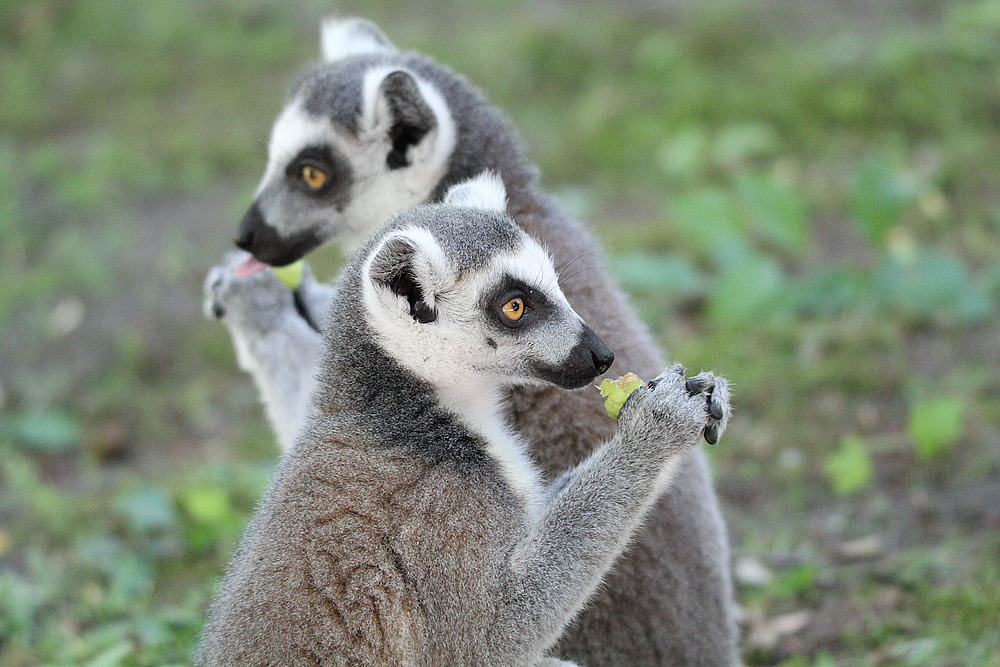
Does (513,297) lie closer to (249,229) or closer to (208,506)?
(249,229)

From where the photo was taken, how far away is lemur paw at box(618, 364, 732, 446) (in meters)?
3.02

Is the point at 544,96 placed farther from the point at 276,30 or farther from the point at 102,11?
the point at 102,11

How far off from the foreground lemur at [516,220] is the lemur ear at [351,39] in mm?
120

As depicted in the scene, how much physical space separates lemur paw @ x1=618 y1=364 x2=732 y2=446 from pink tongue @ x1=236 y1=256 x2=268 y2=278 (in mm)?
1993

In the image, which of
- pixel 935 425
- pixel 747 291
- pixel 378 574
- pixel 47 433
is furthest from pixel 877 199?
pixel 47 433

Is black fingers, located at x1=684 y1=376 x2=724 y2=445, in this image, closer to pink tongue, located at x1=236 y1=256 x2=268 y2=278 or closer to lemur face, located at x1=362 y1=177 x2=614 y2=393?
lemur face, located at x1=362 y1=177 x2=614 y2=393

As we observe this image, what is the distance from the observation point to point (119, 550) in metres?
5.16

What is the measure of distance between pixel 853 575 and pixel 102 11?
34.3 feet

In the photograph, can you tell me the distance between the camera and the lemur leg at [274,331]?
4.20 meters

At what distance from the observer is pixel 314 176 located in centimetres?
437

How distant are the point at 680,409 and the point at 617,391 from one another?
289 millimetres

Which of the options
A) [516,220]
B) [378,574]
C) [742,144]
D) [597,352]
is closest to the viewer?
[378,574]

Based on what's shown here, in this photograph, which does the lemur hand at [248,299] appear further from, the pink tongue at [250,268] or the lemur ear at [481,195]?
the lemur ear at [481,195]

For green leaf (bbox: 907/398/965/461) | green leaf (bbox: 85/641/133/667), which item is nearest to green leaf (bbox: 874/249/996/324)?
green leaf (bbox: 907/398/965/461)
